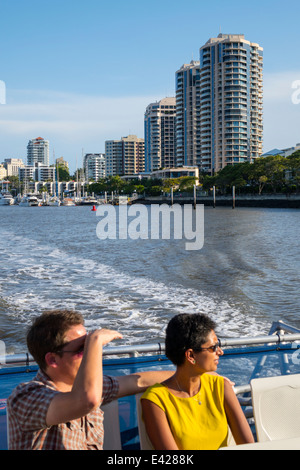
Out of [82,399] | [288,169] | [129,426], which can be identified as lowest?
[129,426]

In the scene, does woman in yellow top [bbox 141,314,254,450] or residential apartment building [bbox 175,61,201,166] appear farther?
residential apartment building [bbox 175,61,201,166]

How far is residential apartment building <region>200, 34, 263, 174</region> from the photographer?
5384 inches

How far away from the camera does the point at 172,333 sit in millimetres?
2461

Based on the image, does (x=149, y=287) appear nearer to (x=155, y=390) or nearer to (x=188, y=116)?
(x=155, y=390)

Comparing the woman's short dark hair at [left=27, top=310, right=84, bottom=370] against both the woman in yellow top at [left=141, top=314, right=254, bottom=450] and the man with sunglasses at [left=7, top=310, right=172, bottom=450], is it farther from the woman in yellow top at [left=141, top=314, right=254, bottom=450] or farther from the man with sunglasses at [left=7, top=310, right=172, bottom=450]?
the woman in yellow top at [left=141, top=314, right=254, bottom=450]

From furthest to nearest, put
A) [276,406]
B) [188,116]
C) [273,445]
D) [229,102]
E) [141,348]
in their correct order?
[188,116] < [229,102] < [141,348] < [276,406] < [273,445]

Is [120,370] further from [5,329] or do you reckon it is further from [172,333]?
[5,329]

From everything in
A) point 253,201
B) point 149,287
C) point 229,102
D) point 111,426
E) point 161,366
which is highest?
point 229,102

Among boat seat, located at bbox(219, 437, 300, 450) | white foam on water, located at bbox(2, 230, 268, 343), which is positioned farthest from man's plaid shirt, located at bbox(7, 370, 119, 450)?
white foam on water, located at bbox(2, 230, 268, 343)

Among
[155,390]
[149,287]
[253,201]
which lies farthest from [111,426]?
[253,201]

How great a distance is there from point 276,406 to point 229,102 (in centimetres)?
13998

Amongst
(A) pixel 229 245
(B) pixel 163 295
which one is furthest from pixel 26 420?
(A) pixel 229 245

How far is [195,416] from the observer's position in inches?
96.0

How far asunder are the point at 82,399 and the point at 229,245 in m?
27.9
